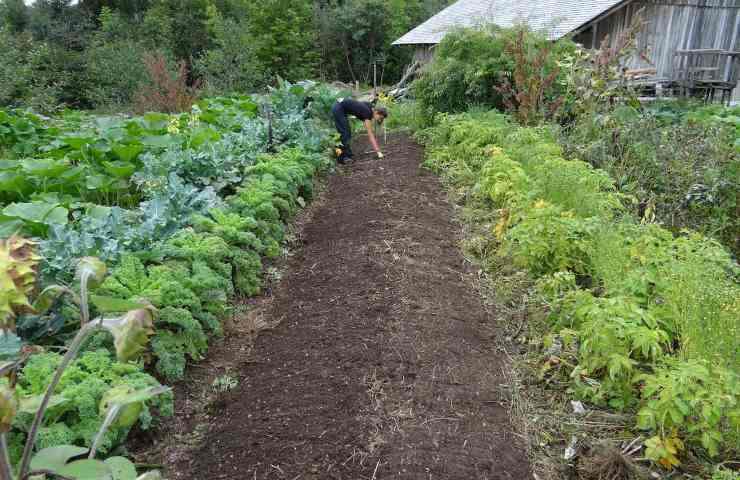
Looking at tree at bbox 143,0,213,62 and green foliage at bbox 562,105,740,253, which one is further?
tree at bbox 143,0,213,62

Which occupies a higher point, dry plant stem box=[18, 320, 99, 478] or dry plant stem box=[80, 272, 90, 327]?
dry plant stem box=[80, 272, 90, 327]

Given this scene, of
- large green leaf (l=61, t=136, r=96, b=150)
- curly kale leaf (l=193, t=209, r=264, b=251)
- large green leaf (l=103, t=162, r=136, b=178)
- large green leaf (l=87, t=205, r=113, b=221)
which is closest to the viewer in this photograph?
large green leaf (l=87, t=205, r=113, b=221)

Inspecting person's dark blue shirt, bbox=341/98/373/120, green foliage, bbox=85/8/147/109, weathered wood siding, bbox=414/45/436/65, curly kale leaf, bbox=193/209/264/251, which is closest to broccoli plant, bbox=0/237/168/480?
curly kale leaf, bbox=193/209/264/251

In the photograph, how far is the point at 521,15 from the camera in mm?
14531

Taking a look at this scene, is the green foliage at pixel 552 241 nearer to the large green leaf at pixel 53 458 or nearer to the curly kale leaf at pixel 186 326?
the curly kale leaf at pixel 186 326

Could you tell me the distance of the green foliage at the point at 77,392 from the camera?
2.30 m

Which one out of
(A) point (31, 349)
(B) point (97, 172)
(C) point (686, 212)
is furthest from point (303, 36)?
(A) point (31, 349)

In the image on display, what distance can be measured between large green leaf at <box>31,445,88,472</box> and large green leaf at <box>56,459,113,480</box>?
1.2 inches

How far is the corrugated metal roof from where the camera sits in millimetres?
12773

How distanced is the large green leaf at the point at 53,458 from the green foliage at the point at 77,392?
38.0 inches

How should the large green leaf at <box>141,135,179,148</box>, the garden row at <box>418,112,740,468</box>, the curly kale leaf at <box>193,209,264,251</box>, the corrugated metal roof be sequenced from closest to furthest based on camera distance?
the garden row at <box>418,112,740,468</box>
the curly kale leaf at <box>193,209,264,251</box>
the large green leaf at <box>141,135,179,148</box>
the corrugated metal roof

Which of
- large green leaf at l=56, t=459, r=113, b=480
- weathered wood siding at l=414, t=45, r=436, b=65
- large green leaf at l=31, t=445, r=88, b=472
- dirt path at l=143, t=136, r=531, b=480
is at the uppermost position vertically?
weathered wood siding at l=414, t=45, r=436, b=65

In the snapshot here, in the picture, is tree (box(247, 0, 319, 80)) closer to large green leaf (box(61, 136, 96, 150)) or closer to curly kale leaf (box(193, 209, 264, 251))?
large green leaf (box(61, 136, 96, 150))

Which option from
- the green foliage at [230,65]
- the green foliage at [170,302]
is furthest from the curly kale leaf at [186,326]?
the green foliage at [230,65]
